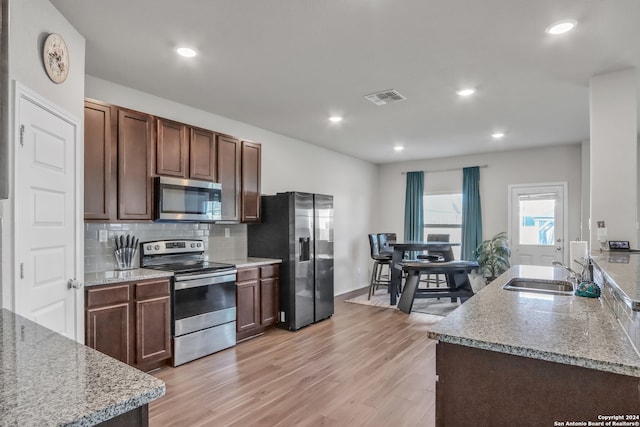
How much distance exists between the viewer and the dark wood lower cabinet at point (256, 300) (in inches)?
159

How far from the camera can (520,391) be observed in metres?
1.32

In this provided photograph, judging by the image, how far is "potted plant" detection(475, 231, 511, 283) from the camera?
6.14 meters

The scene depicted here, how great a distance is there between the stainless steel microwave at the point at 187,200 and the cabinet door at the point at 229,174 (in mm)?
132

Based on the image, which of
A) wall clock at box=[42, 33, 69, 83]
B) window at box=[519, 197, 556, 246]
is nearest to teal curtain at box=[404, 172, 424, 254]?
window at box=[519, 197, 556, 246]

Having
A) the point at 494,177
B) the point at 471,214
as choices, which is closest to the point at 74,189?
the point at 471,214

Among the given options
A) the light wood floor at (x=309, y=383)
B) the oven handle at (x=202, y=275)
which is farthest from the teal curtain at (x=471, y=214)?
the oven handle at (x=202, y=275)

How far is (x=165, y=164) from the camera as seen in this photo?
11.6ft

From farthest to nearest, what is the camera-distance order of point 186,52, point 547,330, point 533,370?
point 186,52, point 547,330, point 533,370

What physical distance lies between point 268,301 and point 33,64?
3.18 meters

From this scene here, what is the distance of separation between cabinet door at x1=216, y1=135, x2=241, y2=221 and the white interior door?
4.83 meters

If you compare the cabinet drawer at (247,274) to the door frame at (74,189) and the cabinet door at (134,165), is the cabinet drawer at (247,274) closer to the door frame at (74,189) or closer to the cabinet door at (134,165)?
the cabinet door at (134,165)

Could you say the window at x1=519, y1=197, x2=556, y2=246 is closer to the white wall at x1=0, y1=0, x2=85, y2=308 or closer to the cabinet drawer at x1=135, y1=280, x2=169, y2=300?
the cabinet drawer at x1=135, y1=280, x2=169, y2=300

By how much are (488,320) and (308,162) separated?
463cm

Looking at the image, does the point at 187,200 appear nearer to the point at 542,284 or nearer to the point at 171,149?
the point at 171,149
